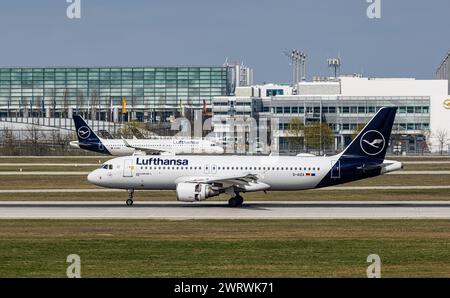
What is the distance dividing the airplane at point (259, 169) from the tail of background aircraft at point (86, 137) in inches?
2826

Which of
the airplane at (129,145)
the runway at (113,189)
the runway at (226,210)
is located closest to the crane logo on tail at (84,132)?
the airplane at (129,145)

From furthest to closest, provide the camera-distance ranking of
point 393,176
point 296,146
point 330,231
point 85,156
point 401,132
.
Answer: point 401,132 < point 296,146 < point 85,156 < point 393,176 < point 330,231

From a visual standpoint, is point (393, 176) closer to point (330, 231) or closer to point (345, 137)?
point (330, 231)

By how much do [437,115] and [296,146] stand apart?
99.4ft

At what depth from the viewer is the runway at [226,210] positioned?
53.4 m

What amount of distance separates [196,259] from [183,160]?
2529 centimetres

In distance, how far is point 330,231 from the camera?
45500mm

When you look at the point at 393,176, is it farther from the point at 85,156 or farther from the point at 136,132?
the point at 136,132

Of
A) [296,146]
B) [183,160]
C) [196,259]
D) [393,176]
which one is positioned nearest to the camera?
[196,259]

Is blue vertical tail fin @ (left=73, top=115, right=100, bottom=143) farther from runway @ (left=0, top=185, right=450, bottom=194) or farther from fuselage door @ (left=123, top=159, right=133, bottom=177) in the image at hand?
fuselage door @ (left=123, top=159, right=133, bottom=177)

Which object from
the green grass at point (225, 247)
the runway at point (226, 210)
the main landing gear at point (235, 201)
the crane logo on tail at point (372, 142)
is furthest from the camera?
the crane logo on tail at point (372, 142)

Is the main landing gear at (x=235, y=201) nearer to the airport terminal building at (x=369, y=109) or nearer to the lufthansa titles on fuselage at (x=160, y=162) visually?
the lufthansa titles on fuselage at (x=160, y=162)

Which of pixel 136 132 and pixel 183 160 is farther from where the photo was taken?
pixel 136 132
